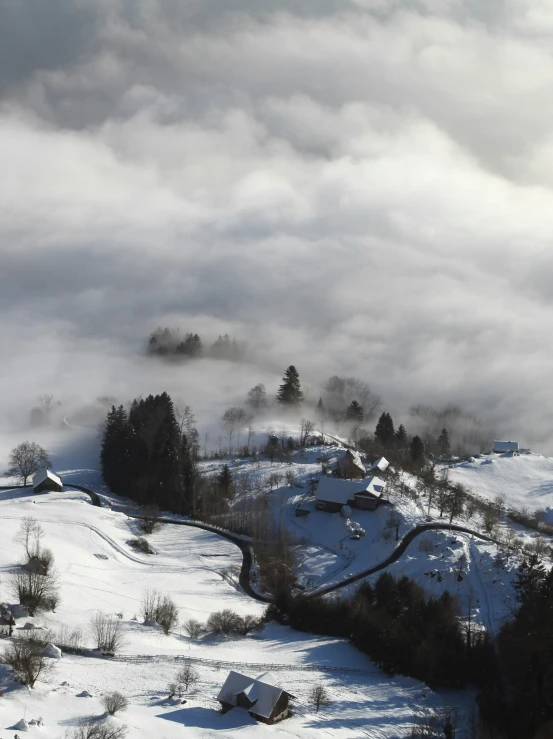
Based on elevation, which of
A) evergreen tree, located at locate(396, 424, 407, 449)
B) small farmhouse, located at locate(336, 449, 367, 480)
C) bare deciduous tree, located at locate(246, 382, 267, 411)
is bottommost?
small farmhouse, located at locate(336, 449, 367, 480)

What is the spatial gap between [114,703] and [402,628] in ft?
91.6

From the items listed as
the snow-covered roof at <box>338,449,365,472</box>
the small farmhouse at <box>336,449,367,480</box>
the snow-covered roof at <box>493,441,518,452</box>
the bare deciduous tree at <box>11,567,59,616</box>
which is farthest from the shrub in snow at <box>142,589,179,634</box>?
the snow-covered roof at <box>493,441,518,452</box>

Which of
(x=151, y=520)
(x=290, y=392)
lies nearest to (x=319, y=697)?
(x=151, y=520)

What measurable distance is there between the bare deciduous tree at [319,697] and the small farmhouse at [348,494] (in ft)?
149

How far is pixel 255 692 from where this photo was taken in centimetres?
4106

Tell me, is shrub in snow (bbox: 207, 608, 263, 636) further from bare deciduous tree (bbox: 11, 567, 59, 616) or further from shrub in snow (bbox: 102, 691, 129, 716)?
shrub in snow (bbox: 102, 691, 129, 716)

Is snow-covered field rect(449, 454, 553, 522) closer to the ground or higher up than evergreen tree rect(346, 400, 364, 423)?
closer to the ground

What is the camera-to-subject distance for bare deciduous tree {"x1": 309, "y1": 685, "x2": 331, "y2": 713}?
4506 centimetres

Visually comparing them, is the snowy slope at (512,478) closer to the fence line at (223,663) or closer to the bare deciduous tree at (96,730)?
the fence line at (223,663)

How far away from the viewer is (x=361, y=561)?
78812 mm

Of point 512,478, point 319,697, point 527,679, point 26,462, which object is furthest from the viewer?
point 512,478

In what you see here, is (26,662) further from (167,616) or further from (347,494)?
(347,494)

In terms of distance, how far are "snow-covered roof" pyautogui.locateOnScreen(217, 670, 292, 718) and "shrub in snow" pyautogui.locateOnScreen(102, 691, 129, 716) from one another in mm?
6553

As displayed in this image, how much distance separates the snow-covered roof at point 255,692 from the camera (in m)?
40.6
